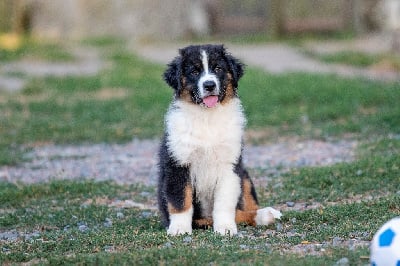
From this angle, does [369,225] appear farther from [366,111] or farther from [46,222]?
[366,111]

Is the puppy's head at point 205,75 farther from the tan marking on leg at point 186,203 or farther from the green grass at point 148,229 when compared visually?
the green grass at point 148,229

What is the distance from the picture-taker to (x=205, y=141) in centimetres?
734

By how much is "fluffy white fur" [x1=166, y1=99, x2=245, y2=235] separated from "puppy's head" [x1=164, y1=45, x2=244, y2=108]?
0.11 metres

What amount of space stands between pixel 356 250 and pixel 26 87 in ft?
43.9

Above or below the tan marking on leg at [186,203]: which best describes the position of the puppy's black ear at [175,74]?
above

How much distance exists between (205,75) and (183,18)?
829 inches

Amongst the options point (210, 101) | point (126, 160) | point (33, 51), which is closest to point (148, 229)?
point (210, 101)

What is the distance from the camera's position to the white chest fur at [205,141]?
731 cm

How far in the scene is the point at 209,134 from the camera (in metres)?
7.39

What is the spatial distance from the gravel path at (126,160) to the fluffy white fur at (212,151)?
2761 mm

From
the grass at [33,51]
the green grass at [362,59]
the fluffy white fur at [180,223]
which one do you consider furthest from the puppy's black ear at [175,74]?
the grass at [33,51]

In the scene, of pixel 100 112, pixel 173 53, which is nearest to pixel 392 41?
pixel 173 53

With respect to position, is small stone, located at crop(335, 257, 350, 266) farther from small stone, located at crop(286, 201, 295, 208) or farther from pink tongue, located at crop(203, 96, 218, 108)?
small stone, located at crop(286, 201, 295, 208)

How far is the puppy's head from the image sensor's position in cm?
729
